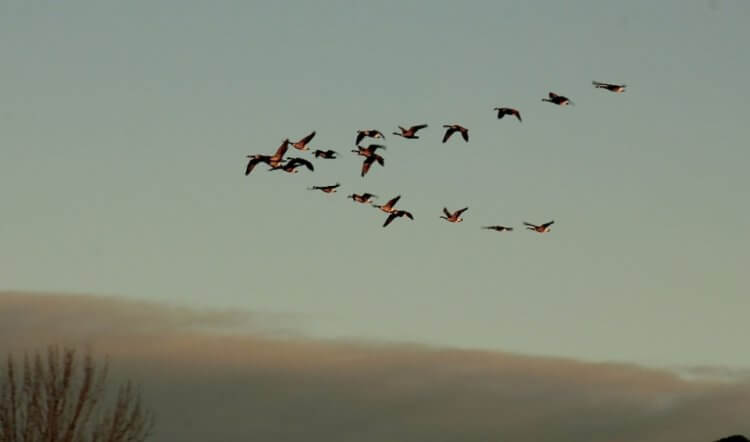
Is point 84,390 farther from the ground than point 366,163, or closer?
closer

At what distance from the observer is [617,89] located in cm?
6894

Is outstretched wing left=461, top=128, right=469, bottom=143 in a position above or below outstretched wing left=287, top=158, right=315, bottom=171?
above

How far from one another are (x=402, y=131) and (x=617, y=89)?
8997 mm

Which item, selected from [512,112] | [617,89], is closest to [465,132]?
[512,112]

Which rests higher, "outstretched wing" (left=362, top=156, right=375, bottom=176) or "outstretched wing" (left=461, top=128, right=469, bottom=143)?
"outstretched wing" (left=461, top=128, right=469, bottom=143)

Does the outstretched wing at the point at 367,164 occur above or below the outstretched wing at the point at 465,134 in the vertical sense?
below

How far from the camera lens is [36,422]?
7544 cm

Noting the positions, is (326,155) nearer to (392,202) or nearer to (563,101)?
(392,202)

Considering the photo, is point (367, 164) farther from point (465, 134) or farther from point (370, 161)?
point (465, 134)

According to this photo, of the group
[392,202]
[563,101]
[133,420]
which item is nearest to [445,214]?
[392,202]

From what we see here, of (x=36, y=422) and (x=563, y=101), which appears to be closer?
(x=563, y=101)

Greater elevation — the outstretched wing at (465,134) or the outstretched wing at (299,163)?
the outstretched wing at (465,134)

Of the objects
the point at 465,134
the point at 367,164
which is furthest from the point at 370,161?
the point at 465,134

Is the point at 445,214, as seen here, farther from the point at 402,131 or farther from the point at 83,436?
the point at 83,436
